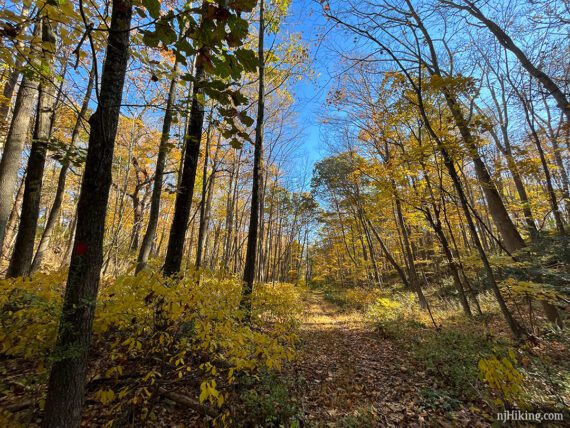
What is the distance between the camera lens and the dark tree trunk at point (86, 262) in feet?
4.82

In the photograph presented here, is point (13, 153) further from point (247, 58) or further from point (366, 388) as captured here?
point (366, 388)

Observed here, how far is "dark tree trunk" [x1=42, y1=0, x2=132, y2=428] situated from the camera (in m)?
1.47

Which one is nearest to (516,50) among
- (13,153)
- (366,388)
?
(366,388)

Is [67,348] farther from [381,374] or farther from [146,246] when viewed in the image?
[381,374]

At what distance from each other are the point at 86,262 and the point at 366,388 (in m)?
4.21

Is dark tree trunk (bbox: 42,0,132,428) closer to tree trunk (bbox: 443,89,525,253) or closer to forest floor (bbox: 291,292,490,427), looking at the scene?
forest floor (bbox: 291,292,490,427)

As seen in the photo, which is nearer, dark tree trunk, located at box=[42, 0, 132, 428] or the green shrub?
dark tree trunk, located at box=[42, 0, 132, 428]

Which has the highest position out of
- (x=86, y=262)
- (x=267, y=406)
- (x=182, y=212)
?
(x=182, y=212)

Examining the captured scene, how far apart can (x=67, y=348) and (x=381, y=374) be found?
467 cm

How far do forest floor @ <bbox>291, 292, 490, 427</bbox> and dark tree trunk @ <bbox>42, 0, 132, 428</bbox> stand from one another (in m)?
2.51

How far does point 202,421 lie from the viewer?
260cm

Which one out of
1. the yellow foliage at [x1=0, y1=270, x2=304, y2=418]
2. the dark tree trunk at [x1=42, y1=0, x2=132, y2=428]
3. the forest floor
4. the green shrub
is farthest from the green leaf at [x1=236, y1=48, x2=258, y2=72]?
the forest floor

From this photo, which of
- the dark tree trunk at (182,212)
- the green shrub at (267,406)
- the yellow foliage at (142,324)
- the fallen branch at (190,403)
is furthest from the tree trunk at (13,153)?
the green shrub at (267,406)

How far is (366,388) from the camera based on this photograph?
3.79 metres
